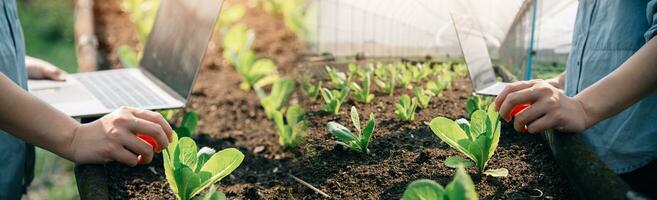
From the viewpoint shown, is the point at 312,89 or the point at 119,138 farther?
the point at 312,89

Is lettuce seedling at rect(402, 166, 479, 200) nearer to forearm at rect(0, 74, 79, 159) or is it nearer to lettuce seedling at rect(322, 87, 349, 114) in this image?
lettuce seedling at rect(322, 87, 349, 114)

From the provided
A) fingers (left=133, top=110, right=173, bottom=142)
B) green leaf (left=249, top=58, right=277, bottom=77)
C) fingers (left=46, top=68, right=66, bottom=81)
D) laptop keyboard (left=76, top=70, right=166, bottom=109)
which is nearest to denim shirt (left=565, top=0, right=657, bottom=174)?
fingers (left=133, top=110, right=173, bottom=142)

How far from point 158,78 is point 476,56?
3.99ft

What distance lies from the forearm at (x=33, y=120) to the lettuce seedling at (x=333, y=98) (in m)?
0.49

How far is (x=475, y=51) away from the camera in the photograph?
1.51 metres

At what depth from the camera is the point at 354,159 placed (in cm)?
133

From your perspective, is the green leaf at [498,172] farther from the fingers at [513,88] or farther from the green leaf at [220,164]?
the green leaf at [220,164]

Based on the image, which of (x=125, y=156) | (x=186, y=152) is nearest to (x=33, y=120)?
(x=125, y=156)

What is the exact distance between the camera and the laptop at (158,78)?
1.98 meters

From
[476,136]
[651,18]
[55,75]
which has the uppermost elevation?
[651,18]

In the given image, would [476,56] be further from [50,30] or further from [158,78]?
[50,30]

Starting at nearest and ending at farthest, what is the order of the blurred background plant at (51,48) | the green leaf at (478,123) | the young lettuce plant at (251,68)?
the green leaf at (478,123) < the blurred background plant at (51,48) < the young lettuce plant at (251,68)

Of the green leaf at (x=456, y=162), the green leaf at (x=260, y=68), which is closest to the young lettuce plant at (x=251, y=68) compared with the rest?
the green leaf at (x=260, y=68)

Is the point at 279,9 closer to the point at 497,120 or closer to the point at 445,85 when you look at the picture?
the point at 445,85
